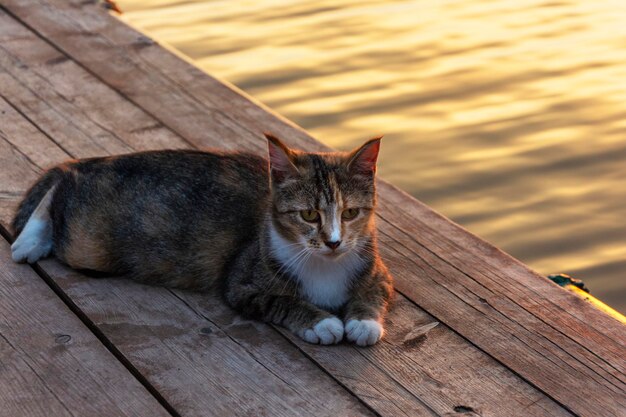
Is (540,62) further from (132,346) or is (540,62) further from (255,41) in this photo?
(132,346)

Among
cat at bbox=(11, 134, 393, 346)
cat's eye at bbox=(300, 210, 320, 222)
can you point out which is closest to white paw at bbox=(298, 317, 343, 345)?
cat at bbox=(11, 134, 393, 346)

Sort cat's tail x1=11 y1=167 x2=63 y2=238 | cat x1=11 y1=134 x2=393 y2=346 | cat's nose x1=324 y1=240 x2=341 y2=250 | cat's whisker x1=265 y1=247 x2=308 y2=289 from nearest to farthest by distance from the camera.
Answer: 1. cat's nose x1=324 y1=240 x2=341 y2=250
2. cat x1=11 y1=134 x2=393 y2=346
3. cat's whisker x1=265 y1=247 x2=308 y2=289
4. cat's tail x1=11 y1=167 x2=63 y2=238

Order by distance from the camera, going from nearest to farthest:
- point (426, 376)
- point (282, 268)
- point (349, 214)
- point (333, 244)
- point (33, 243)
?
1. point (426, 376)
2. point (333, 244)
3. point (349, 214)
4. point (282, 268)
5. point (33, 243)

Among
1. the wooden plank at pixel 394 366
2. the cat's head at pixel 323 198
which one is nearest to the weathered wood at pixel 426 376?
the wooden plank at pixel 394 366

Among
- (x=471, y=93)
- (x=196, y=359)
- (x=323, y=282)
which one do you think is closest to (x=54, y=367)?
(x=196, y=359)

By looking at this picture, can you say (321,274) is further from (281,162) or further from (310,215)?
(281,162)

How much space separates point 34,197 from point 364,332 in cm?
168

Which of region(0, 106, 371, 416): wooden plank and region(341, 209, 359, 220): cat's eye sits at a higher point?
region(341, 209, 359, 220): cat's eye

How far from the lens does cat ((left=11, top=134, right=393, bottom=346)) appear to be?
416cm

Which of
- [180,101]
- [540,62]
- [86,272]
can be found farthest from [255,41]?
[86,272]

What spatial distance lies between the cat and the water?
2161 mm

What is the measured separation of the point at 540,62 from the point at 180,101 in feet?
10.7

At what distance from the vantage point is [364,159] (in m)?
4.25

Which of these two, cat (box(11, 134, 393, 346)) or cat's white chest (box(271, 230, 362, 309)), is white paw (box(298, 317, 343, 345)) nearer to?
cat (box(11, 134, 393, 346))
